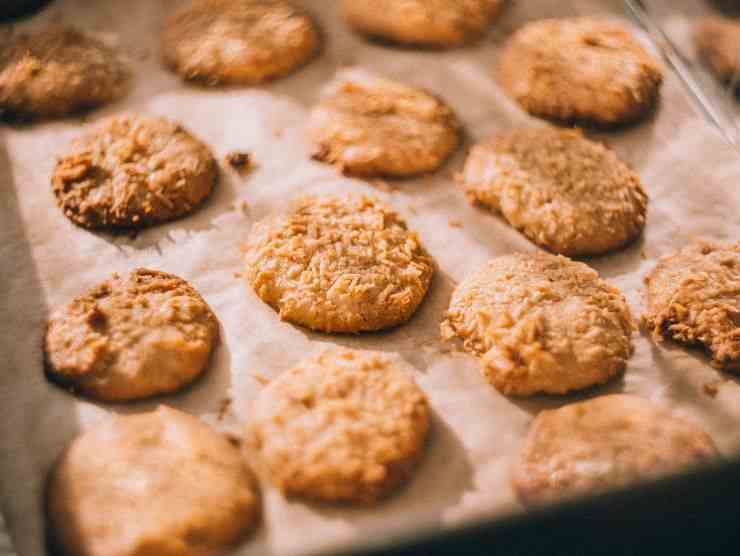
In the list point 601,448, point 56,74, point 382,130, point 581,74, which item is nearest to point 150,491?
point 601,448

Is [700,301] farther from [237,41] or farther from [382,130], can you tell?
[237,41]

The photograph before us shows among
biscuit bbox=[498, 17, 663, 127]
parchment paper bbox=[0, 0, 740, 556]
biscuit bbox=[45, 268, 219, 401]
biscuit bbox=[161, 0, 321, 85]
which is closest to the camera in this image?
parchment paper bbox=[0, 0, 740, 556]

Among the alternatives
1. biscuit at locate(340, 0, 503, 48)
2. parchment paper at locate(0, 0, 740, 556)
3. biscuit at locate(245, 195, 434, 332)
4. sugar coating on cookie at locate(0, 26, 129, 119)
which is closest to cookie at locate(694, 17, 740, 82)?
parchment paper at locate(0, 0, 740, 556)

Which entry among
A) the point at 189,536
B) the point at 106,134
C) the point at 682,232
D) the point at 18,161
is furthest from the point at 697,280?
the point at 18,161

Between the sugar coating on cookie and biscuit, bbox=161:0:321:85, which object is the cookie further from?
the sugar coating on cookie

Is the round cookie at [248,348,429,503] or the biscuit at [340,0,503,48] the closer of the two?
the round cookie at [248,348,429,503]

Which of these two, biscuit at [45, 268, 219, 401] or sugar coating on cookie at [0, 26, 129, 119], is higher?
sugar coating on cookie at [0, 26, 129, 119]

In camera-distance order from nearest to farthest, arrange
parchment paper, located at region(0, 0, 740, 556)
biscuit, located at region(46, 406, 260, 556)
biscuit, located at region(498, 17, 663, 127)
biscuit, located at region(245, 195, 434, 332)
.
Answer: biscuit, located at region(46, 406, 260, 556) < parchment paper, located at region(0, 0, 740, 556) < biscuit, located at region(245, 195, 434, 332) < biscuit, located at region(498, 17, 663, 127)
